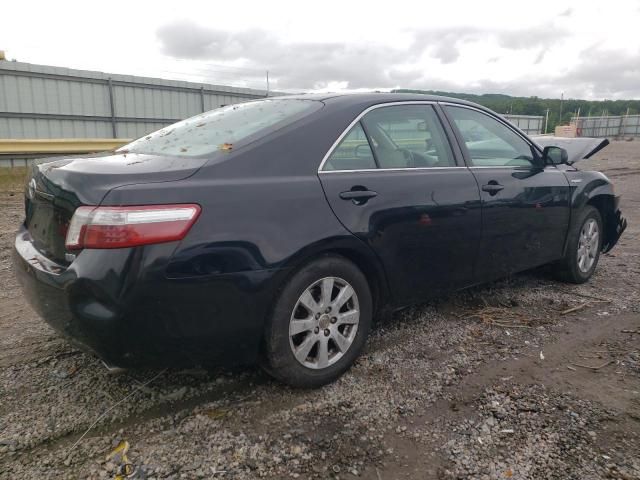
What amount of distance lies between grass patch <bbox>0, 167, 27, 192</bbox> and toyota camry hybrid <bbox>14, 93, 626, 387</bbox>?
8.11 m

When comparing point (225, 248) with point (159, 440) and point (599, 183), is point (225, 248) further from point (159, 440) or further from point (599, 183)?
point (599, 183)

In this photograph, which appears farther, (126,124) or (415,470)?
(126,124)

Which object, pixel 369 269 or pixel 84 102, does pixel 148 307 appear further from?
pixel 84 102

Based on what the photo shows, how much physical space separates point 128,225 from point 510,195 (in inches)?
106

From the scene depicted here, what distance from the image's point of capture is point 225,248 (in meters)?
2.29

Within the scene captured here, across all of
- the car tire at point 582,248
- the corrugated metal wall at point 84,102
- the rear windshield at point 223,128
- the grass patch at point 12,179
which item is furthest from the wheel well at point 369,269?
the corrugated metal wall at point 84,102

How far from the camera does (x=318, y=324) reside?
270cm

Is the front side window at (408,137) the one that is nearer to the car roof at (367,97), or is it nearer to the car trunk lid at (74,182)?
the car roof at (367,97)

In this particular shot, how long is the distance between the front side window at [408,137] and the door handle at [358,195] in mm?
289

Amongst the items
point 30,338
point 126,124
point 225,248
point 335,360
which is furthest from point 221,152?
point 126,124

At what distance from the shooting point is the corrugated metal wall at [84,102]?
1380cm

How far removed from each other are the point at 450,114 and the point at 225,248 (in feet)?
6.84

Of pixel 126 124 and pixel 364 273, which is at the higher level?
pixel 126 124

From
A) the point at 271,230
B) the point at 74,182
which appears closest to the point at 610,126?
the point at 271,230
